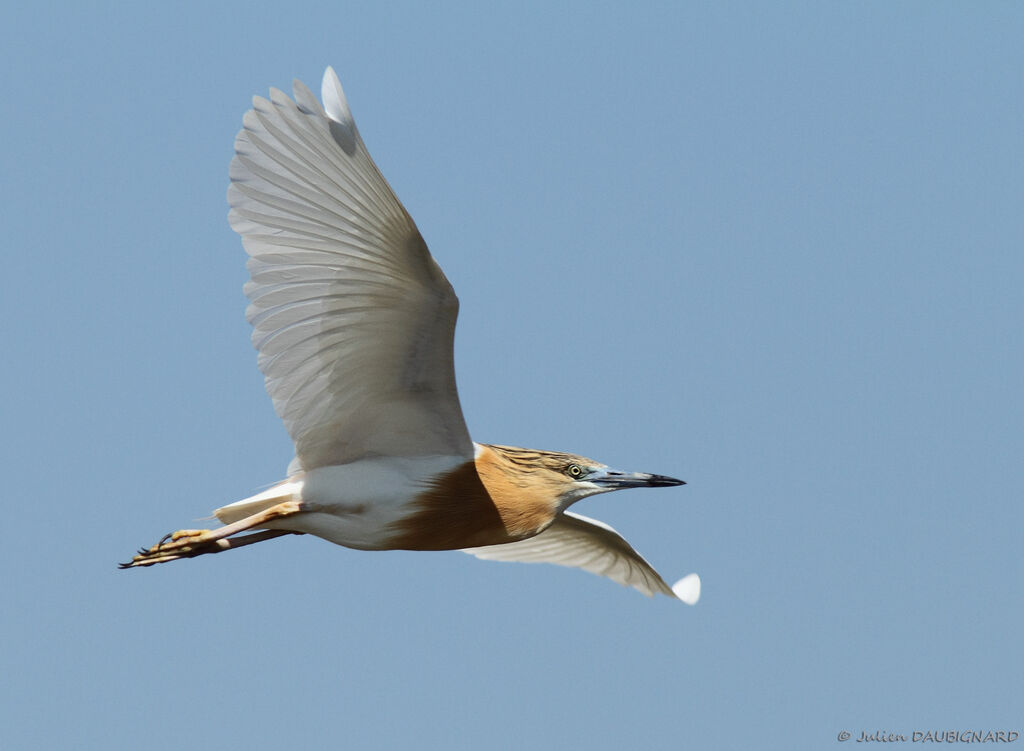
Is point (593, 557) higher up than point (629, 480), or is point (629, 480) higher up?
point (629, 480)

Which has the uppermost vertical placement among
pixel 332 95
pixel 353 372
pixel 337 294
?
pixel 332 95

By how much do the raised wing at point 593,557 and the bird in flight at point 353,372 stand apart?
7.57 ft

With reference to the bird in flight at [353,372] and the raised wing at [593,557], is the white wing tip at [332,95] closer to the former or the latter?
the bird in flight at [353,372]

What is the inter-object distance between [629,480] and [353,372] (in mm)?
2817

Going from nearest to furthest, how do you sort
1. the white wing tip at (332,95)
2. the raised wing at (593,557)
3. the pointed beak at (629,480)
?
the white wing tip at (332,95), the pointed beak at (629,480), the raised wing at (593,557)

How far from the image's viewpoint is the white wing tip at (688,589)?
14141 millimetres

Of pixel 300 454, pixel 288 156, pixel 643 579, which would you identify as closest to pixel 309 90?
pixel 288 156

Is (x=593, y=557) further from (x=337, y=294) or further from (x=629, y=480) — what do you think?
(x=337, y=294)

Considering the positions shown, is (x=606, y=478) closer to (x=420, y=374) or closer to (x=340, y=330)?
(x=420, y=374)

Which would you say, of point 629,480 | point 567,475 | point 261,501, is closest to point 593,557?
point 629,480

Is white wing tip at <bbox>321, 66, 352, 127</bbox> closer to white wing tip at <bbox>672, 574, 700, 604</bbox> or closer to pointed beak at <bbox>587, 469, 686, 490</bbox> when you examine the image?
pointed beak at <bbox>587, 469, 686, 490</bbox>

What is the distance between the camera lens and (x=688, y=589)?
14.2 m

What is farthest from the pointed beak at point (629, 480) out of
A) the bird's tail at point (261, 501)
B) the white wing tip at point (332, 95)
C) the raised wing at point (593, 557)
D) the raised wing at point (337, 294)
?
the white wing tip at point (332, 95)

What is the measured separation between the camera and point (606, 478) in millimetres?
11453
